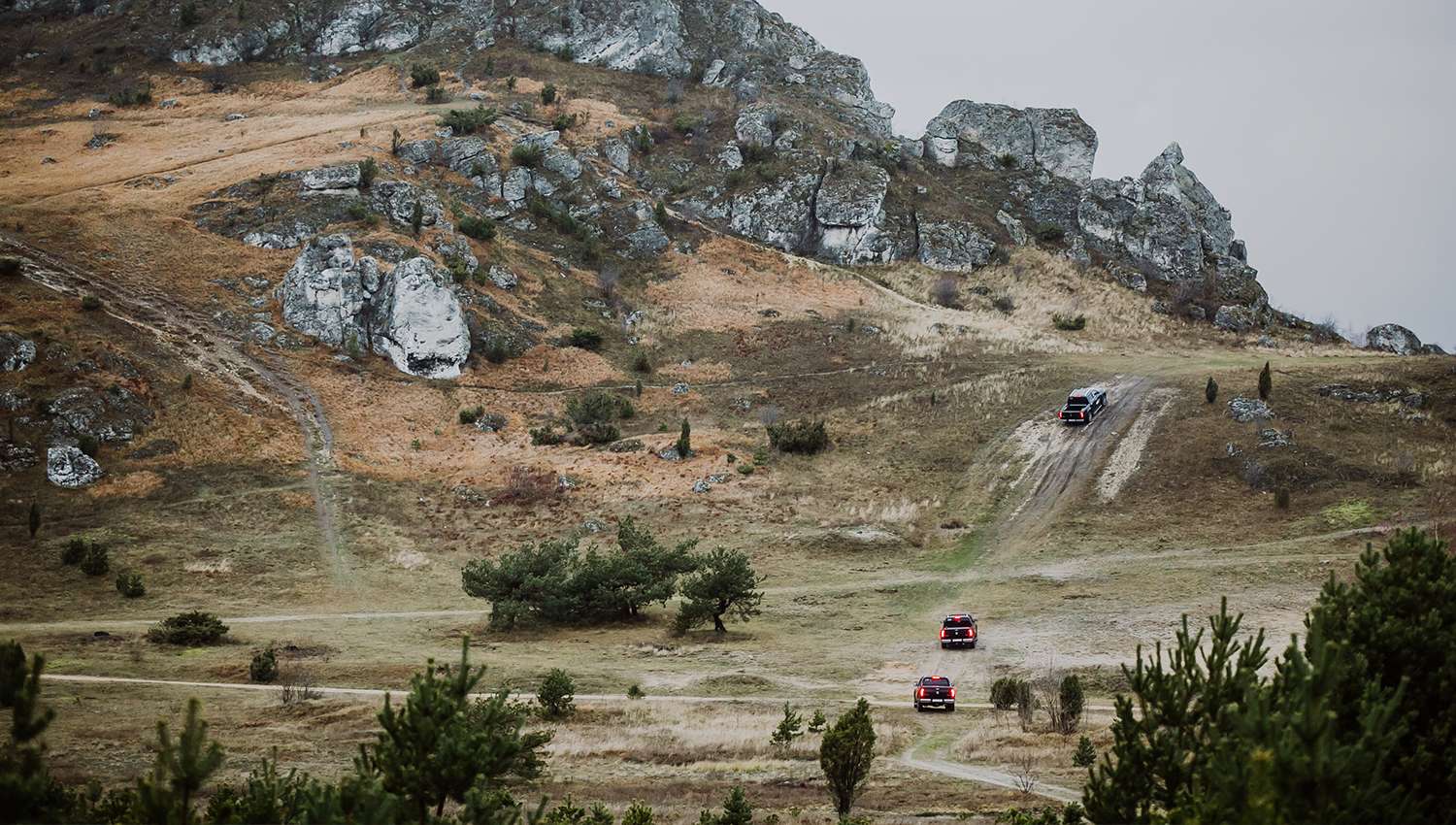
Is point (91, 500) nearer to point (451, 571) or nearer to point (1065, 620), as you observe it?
point (451, 571)

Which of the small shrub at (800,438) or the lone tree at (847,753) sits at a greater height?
the small shrub at (800,438)

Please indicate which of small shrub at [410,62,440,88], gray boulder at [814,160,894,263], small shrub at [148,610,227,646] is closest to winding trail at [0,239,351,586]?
small shrub at [148,610,227,646]

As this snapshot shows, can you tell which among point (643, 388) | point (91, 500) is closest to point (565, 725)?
point (91, 500)

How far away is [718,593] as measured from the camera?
1531 inches

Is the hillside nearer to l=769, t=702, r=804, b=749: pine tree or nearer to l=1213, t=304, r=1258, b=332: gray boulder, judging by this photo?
l=1213, t=304, r=1258, b=332: gray boulder

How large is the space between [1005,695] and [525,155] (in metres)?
76.1

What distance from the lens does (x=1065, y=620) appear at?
37.1 meters

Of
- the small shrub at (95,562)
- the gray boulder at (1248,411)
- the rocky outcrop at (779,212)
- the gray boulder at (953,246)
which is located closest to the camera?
the small shrub at (95,562)

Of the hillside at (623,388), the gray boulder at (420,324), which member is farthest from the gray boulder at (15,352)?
the gray boulder at (420,324)

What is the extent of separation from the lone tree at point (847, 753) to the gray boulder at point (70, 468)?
148 feet

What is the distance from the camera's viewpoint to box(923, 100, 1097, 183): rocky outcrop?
372 ft

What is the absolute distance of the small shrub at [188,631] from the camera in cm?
3369

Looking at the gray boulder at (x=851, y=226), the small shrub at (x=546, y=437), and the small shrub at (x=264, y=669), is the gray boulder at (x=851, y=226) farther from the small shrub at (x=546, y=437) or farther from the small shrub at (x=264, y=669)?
the small shrub at (x=264, y=669)

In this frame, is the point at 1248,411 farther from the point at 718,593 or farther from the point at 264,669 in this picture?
the point at 264,669
